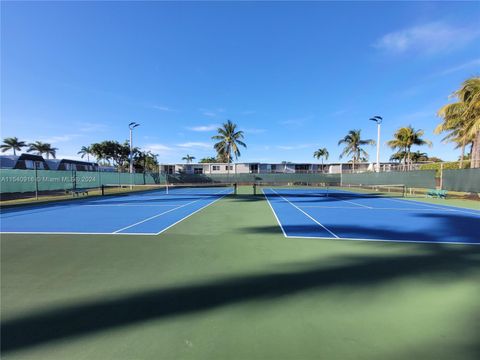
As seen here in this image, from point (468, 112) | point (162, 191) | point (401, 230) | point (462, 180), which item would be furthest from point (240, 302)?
point (162, 191)

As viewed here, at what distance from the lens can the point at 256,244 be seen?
20.2ft

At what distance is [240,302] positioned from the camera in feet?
11.0

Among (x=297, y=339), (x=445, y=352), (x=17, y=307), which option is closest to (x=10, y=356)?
(x=17, y=307)

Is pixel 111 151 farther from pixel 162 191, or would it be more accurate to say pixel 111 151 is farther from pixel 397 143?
pixel 397 143

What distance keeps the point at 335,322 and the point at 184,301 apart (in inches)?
75.2

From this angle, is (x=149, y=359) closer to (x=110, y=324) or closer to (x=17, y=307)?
(x=110, y=324)

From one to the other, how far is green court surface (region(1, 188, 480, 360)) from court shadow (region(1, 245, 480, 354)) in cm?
2

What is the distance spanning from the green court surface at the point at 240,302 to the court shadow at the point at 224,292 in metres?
0.02

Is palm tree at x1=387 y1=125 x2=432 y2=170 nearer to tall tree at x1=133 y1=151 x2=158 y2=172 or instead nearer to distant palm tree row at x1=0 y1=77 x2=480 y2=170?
distant palm tree row at x1=0 y1=77 x2=480 y2=170

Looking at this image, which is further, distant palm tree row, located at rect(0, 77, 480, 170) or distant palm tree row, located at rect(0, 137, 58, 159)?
distant palm tree row, located at rect(0, 137, 58, 159)

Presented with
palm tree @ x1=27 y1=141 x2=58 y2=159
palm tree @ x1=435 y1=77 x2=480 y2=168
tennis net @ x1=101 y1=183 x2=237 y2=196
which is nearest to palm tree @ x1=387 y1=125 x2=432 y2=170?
palm tree @ x1=435 y1=77 x2=480 y2=168

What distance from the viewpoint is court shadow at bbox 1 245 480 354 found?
2789 mm

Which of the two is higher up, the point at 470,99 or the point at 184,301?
the point at 470,99

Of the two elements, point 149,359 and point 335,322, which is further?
point 335,322
